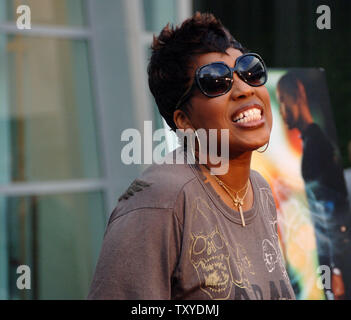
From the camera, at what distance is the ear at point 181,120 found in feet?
6.67

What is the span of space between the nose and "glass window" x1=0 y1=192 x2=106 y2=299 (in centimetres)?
247

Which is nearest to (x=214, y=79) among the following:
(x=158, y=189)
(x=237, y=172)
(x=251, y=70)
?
(x=251, y=70)

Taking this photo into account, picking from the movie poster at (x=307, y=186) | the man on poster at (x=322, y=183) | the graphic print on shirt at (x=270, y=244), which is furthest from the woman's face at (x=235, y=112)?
the man on poster at (x=322, y=183)

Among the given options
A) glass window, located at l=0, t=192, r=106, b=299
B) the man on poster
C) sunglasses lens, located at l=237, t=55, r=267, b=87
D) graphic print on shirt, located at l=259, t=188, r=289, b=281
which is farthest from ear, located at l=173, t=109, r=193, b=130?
glass window, located at l=0, t=192, r=106, b=299

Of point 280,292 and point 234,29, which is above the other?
point 234,29

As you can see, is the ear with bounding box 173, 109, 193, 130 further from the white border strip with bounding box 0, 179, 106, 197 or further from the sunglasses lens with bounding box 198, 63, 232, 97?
the white border strip with bounding box 0, 179, 106, 197

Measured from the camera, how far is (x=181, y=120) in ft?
6.72

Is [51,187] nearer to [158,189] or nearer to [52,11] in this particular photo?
[52,11]

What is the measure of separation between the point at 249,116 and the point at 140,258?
1.92 feet

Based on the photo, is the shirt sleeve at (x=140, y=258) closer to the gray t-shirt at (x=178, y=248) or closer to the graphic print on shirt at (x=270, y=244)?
the gray t-shirt at (x=178, y=248)
